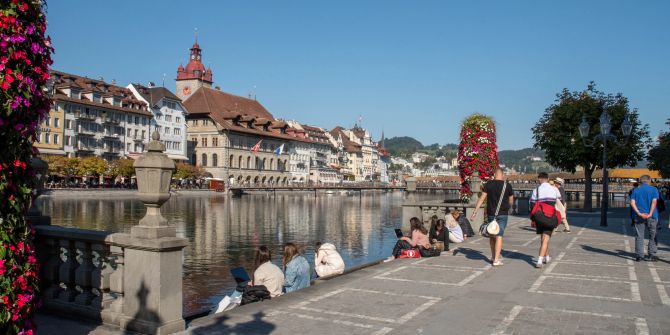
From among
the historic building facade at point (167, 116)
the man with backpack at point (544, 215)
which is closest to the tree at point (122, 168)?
the historic building facade at point (167, 116)

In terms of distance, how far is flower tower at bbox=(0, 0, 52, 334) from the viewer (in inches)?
187

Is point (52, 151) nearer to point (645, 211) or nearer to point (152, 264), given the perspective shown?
point (645, 211)

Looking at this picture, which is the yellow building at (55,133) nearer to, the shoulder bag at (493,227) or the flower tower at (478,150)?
the flower tower at (478,150)

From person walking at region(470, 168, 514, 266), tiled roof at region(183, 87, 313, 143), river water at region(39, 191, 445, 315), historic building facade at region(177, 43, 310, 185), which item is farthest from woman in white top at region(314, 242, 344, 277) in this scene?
tiled roof at region(183, 87, 313, 143)

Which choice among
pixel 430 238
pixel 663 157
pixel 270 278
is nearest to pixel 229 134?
pixel 663 157

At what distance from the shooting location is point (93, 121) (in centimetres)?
8119

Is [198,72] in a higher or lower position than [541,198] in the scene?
higher

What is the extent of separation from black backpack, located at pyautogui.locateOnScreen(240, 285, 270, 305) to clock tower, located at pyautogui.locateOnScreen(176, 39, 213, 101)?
11032cm

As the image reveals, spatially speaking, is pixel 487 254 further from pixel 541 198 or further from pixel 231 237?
pixel 231 237

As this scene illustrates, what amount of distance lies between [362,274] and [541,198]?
160 inches

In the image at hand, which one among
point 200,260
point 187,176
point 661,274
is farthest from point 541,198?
point 187,176

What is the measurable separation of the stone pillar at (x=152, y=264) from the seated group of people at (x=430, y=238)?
8334mm

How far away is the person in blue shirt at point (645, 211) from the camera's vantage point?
42.2 feet

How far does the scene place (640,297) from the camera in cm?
909
